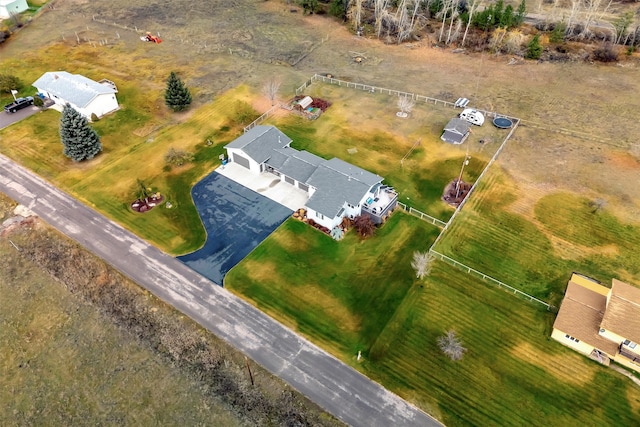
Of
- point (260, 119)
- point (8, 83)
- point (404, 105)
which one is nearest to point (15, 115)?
point (8, 83)

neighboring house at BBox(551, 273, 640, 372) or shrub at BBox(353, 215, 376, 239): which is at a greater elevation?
neighboring house at BBox(551, 273, 640, 372)

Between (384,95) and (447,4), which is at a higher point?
(447,4)

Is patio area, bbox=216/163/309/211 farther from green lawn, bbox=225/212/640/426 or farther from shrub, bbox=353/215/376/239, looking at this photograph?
shrub, bbox=353/215/376/239

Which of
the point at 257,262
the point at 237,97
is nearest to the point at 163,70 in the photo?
the point at 237,97

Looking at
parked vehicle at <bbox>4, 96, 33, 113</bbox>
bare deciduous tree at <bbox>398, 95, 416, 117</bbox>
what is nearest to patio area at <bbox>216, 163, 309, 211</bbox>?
bare deciduous tree at <bbox>398, 95, 416, 117</bbox>

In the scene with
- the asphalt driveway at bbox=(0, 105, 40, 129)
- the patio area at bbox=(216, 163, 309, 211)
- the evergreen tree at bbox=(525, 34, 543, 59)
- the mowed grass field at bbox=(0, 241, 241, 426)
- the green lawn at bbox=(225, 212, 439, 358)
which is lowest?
the mowed grass field at bbox=(0, 241, 241, 426)

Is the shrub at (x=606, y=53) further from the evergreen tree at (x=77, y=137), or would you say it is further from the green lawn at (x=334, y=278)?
the evergreen tree at (x=77, y=137)

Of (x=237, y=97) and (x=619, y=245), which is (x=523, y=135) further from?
(x=237, y=97)

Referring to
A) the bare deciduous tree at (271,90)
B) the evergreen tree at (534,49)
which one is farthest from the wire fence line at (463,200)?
the evergreen tree at (534,49)
